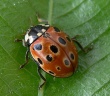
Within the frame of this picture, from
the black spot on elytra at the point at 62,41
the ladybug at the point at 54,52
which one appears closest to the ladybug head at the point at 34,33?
the ladybug at the point at 54,52

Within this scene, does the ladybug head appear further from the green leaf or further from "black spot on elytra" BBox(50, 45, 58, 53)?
"black spot on elytra" BBox(50, 45, 58, 53)

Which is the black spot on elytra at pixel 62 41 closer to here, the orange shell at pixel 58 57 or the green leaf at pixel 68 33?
the orange shell at pixel 58 57

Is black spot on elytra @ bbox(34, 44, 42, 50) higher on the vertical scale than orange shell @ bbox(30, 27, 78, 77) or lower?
higher

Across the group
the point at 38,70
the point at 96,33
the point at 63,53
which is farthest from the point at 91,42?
the point at 38,70

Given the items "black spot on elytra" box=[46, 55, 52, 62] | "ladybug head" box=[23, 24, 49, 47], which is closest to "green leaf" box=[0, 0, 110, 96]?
"ladybug head" box=[23, 24, 49, 47]

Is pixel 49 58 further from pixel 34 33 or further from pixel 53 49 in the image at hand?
pixel 34 33
